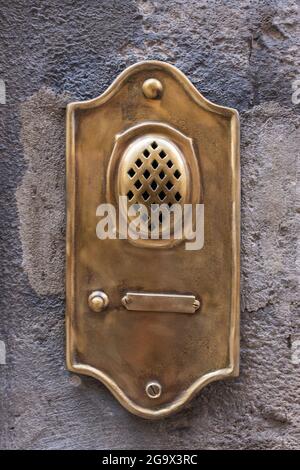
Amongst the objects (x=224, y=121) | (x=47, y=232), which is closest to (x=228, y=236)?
(x=224, y=121)

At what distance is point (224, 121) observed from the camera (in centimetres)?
86

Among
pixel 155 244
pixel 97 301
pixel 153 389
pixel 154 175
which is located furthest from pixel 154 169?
pixel 153 389

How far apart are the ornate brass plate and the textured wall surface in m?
0.04

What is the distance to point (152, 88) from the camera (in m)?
0.86

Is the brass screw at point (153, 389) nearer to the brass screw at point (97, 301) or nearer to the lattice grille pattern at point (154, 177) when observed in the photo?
the brass screw at point (97, 301)

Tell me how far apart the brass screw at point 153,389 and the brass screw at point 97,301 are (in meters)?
0.15

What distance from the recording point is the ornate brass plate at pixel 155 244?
0.86m

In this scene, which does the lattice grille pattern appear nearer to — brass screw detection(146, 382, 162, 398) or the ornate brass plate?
the ornate brass plate

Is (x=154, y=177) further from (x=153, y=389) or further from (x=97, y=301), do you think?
(x=153, y=389)

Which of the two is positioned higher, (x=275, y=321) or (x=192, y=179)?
(x=192, y=179)

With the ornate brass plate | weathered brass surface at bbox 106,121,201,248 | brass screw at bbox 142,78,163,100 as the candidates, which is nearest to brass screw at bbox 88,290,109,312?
the ornate brass plate
